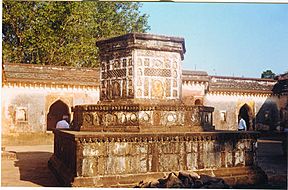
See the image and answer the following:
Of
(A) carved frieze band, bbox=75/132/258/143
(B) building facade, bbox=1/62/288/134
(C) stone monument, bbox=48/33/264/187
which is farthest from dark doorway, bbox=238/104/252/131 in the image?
(A) carved frieze band, bbox=75/132/258/143

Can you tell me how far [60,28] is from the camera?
36.7 ft

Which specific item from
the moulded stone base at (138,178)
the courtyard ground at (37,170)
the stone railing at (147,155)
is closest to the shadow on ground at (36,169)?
the courtyard ground at (37,170)

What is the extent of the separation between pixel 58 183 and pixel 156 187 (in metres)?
1.52

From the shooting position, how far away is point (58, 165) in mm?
5730

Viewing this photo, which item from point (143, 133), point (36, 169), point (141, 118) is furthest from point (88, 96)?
point (143, 133)

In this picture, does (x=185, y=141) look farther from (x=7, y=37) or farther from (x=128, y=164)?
(x=7, y=37)

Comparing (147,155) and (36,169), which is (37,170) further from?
(147,155)

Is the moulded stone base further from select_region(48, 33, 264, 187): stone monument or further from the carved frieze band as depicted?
the carved frieze band

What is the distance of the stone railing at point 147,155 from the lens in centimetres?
468

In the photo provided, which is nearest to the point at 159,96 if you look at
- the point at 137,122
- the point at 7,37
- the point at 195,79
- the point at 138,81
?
the point at 138,81

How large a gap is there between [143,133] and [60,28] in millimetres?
7285

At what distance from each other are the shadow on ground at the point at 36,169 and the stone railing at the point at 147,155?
27cm

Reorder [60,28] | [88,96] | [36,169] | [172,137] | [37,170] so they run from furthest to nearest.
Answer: [88,96]
[60,28]
[36,169]
[37,170]
[172,137]

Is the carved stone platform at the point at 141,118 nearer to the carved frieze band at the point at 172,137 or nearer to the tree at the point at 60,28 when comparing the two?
the carved frieze band at the point at 172,137
